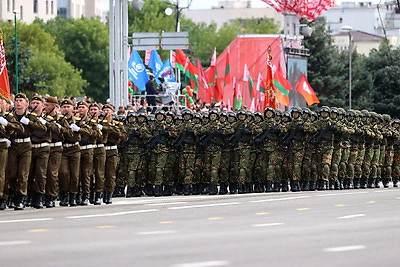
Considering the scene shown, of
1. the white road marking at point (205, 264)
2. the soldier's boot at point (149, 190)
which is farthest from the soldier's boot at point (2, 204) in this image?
the white road marking at point (205, 264)

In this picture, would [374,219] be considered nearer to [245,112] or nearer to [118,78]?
[245,112]

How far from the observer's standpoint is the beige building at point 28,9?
109250 millimetres

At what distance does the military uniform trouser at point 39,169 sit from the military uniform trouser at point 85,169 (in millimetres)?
1228

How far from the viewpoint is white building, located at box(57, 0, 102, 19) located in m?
152

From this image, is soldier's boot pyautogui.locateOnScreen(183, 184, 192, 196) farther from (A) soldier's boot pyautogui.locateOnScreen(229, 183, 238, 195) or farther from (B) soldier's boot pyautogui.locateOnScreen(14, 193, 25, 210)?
(B) soldier's boot pyautogui.locateOnScreen(14, 193, 25, 210)

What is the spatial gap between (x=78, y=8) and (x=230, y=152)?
131 meters

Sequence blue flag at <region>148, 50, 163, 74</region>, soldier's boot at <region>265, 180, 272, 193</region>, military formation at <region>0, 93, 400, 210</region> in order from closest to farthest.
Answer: military formation at <region>0, 93, 400, 210</region>, soldier's boot at <region>265, 180, 272, 193</region>, blue flag at <region>148, 50, 163, 74</region>

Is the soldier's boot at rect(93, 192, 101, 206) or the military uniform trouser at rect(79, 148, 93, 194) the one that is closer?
the military uniform trouser at rect(79, 148, 93, 194)

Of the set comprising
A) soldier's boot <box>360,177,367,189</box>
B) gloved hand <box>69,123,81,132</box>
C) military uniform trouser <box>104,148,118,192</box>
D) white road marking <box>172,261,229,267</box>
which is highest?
gloved hand <box>69,123,81,132</box>

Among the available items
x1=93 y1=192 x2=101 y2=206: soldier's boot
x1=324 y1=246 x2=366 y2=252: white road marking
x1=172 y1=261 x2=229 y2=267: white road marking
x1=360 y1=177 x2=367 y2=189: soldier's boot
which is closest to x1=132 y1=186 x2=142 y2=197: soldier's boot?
x1=93 y1=192 x2=101 y2=206: soldier's boot

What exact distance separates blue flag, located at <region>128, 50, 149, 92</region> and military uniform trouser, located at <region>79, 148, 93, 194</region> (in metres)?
15.1

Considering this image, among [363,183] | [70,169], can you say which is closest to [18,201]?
[70,169]

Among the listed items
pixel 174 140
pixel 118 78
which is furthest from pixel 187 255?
pixel 118 78

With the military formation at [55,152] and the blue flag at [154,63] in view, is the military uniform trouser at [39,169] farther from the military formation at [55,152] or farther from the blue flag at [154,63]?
the blue flag at [154,63]
